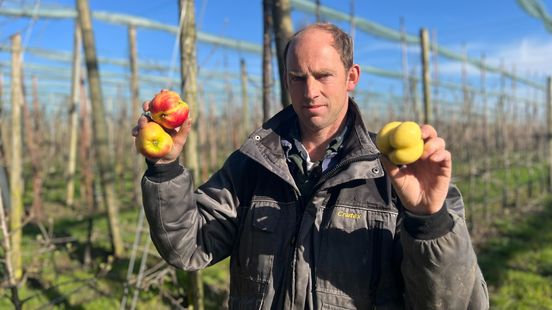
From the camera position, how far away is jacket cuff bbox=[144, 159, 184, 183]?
134 centimetres

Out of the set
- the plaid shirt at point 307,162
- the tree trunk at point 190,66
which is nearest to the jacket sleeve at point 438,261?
the plaid shirt at point 307,162

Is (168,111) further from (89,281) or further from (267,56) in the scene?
(89,281)

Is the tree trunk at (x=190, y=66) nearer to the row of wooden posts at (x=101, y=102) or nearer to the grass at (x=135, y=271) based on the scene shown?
the row of wooden posts at (x=101, y=102)

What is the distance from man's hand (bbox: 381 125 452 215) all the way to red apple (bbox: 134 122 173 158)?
610 mm

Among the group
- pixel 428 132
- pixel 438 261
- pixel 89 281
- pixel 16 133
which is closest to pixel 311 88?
pixel 428 132

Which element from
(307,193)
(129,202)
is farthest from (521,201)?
(307,193)

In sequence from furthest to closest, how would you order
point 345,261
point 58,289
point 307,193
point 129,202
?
point 129,202
point 58,289
point 307,193
point 345,261

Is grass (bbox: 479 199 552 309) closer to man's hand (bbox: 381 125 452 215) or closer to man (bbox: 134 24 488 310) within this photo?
man (bbox: 134 24 488 310)

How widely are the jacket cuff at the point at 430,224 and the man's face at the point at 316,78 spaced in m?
0.43

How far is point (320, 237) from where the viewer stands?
4.36ft

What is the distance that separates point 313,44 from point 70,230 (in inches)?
A: 221

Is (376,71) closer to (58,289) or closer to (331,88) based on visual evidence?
(58,289)

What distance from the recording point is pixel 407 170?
1125 millimetres

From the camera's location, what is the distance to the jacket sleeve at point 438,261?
3.63ft
